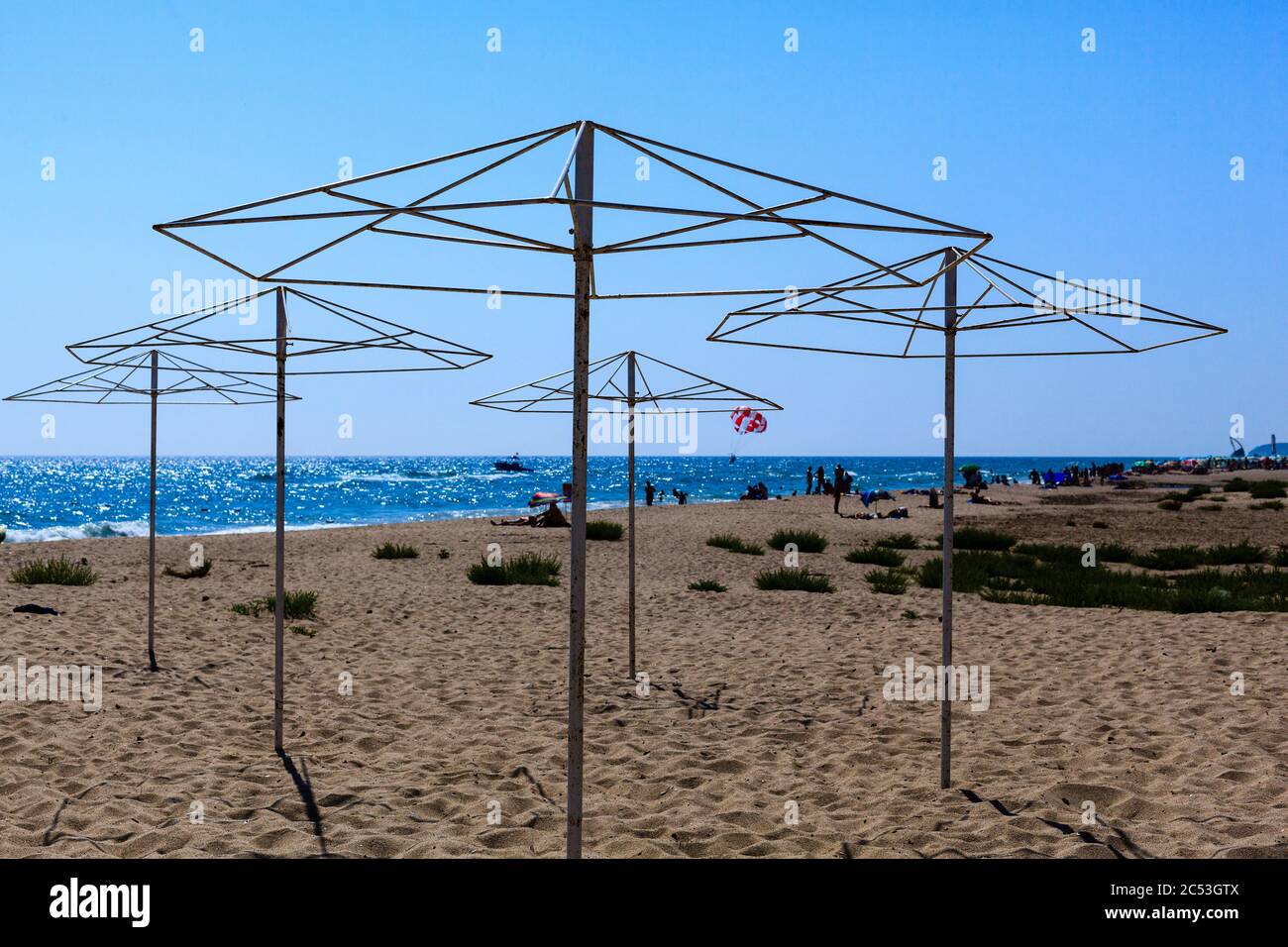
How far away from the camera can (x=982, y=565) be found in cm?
1725

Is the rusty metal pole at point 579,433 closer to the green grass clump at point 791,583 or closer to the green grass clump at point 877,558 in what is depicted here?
the green grass clump at point 791,583

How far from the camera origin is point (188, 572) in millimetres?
14922

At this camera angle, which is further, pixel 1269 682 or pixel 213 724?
pixel 1269 682

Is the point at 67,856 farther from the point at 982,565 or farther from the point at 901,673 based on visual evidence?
the point at 982,565

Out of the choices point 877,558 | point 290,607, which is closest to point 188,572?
point 290,607

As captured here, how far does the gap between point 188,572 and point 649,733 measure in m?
11.4

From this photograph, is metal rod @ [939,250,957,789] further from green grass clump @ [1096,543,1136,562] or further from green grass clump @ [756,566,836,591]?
green grass clump @ [1096,543,1136,562]

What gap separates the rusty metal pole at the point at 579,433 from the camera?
299 centimetres

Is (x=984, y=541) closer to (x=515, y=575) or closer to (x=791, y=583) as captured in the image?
(x=791, y=583)

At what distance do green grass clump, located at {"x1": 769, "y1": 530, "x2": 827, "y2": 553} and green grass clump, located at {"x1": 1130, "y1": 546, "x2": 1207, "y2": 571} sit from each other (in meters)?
6.56

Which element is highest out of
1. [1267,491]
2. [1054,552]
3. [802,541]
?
[1267,491]
